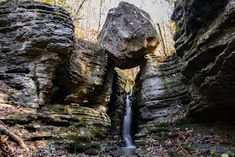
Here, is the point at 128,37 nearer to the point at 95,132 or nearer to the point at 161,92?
the point at 161,92

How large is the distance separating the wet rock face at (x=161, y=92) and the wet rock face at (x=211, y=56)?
2743 mm

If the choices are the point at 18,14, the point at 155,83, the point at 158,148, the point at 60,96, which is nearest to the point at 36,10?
the point at 18,14

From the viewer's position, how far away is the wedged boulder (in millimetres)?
17672

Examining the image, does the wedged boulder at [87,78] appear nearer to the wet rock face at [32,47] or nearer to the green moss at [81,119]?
the wet rock face at [32,47]

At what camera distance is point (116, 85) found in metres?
22.7

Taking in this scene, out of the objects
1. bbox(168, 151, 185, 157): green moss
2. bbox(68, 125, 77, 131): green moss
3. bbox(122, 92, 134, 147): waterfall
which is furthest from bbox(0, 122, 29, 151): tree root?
bbox(122, 92, 134, 147): waterfall

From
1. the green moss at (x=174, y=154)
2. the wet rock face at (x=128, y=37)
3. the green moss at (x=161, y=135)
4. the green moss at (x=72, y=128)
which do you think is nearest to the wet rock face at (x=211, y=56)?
the green moss at (x=161, y=135)

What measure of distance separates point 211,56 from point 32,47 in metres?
9.35

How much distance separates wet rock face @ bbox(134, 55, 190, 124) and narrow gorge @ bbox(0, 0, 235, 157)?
0.07m

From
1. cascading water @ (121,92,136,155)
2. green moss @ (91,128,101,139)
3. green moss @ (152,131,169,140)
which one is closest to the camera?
green moss @ (152,131,169,140)

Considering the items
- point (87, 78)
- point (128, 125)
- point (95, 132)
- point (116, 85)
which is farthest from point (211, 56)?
point (116, 85)

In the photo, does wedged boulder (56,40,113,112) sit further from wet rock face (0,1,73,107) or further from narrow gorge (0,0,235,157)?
wet rock face (0,1,73,107)

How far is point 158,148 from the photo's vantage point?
12430 millimetres

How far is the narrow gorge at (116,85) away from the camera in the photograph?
10.9 meters
